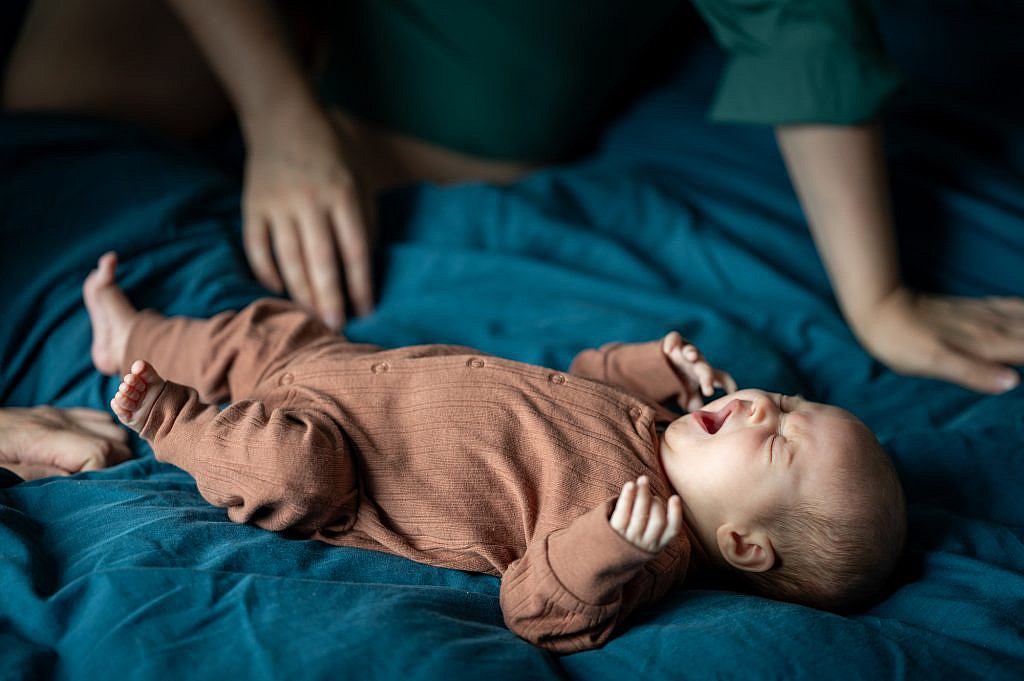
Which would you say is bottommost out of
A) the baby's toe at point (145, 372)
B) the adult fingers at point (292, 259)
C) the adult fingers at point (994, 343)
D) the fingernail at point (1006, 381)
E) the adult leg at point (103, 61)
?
the fingernail at point (1006, 381)

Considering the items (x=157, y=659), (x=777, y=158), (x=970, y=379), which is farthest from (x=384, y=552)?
(x=777, y=158)

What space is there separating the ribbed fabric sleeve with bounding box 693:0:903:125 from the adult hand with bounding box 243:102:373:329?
59 cm

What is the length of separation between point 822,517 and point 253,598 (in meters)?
0.56

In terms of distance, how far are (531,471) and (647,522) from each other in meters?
0.20

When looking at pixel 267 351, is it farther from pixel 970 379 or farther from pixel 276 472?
pixel 970 379

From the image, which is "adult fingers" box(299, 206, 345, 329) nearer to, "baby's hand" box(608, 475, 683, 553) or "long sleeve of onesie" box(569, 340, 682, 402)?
"long sleeve of onesie" box(569, 340, 682, 402)

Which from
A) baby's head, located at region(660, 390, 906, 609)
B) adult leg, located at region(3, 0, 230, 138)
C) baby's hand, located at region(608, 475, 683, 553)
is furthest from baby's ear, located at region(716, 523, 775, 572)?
adult leg, located at region(3, 0, 230, 138)

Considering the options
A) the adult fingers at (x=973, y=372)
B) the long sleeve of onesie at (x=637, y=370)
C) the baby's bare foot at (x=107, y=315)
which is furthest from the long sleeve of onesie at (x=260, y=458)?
the adult fingers at (x=973, y=372)

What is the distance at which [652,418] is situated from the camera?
1.01 meters

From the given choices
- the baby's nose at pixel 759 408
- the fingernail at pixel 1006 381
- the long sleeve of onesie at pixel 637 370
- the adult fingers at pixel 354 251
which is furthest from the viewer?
the adult fingers at pixel 354 251

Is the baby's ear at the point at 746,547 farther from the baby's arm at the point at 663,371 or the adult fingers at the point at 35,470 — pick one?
the adult fingers at the point at 35,470

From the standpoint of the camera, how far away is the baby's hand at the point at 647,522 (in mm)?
775

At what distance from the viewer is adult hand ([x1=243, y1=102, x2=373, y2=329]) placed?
131cm

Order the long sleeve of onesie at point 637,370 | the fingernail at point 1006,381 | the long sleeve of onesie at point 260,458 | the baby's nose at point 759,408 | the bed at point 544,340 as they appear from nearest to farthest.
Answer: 1. the bed at point 544,340
2. the long sleeve of onesie at point 260,458
3. the baby's nose at point 759,408
4. the long sleeve of onesie at point 637,370
5. the fingernail at point 1006,381
